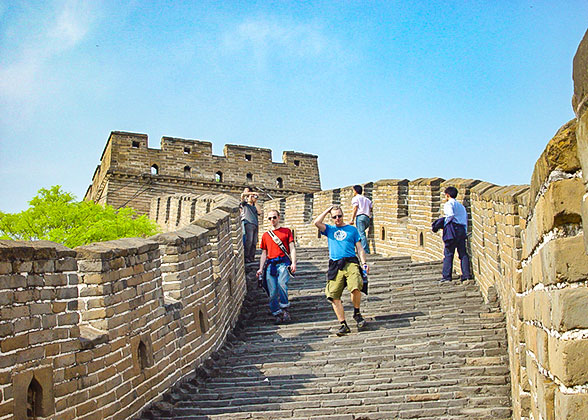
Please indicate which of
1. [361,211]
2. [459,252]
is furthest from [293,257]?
[361,211]

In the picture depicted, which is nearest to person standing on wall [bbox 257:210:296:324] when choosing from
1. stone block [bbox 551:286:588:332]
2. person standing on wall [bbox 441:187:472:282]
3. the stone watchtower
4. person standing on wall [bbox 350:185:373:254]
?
person standing on wall [bbox 441:187:472:282]

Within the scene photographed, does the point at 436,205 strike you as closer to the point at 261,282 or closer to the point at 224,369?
the point at 261,282

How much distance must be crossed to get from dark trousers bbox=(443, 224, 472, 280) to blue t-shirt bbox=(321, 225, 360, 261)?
1576 mm

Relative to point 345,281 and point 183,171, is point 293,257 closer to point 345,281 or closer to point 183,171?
point 345,281

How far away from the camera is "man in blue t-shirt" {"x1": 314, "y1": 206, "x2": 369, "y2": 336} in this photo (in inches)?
320

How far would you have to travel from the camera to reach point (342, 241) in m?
8.40

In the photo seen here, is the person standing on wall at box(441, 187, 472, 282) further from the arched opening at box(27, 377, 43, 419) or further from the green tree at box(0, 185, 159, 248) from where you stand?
the green tree at box(0, 185, 159, 248)

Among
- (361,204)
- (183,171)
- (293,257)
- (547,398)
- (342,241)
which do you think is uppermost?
(183,171)

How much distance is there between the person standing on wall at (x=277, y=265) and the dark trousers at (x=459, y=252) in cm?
206

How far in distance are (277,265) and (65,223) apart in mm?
16335

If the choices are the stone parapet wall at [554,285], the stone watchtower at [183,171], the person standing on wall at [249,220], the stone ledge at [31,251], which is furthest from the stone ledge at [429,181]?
the stone watchtower at [183,171]

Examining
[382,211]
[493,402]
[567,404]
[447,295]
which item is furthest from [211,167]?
[567,404]

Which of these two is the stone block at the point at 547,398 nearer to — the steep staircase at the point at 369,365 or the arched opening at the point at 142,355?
the steep staircase at the point at 369,365

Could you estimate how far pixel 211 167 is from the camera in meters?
29.3
